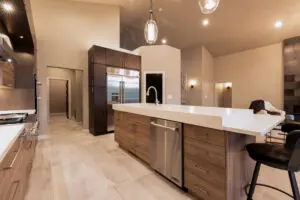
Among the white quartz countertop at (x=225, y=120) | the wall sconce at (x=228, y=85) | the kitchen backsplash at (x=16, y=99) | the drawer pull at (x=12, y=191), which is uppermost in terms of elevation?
the wall sconce at (x=228, y=85)

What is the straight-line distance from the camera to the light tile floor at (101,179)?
5.76ft

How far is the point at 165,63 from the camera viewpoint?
19.1 feet

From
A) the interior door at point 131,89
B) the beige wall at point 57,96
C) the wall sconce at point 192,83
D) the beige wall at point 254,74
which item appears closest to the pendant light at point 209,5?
the interior door at point 131,89

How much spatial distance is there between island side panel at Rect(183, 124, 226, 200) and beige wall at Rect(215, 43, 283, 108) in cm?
732

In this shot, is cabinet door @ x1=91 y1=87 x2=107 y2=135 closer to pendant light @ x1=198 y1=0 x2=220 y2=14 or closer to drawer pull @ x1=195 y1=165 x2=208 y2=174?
pendant light @ x1=198 y1=0 x2=220 y2=14

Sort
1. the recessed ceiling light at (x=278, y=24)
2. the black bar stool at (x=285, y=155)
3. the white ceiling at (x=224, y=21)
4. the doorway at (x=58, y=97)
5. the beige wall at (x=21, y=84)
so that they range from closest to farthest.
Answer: the black bar stool at (x=285, y=155), the beige wall at (x=21, y=84), the white ceiling at (x=224, y=21), the recessed ceiling light at (x=278, y=24), the doorway at (x=58, y=97)

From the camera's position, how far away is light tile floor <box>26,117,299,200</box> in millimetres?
1755

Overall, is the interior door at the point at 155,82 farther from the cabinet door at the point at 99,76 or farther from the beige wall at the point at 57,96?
the beige wall at the point at 57,96

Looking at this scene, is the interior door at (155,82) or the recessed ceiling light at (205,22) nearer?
the interior door at (155,82)

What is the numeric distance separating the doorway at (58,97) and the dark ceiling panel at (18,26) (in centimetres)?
570

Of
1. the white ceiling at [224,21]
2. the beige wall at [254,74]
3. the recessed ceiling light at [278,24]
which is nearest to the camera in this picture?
the white ceiling at [224,21]

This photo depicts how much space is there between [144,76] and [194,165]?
14.7 ft

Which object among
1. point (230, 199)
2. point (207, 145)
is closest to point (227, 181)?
point (230, 199)

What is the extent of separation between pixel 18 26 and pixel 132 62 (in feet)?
11.0
